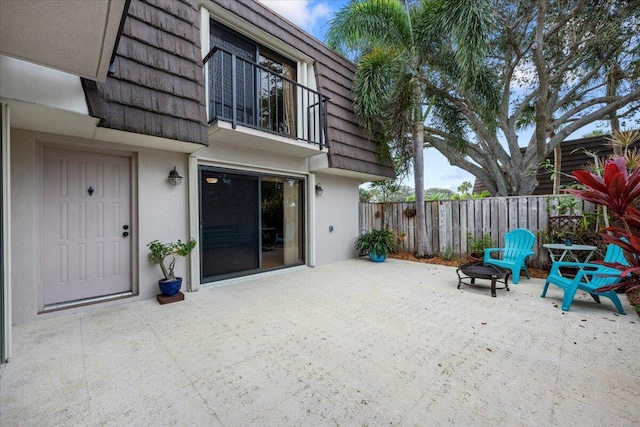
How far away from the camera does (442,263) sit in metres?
6.93

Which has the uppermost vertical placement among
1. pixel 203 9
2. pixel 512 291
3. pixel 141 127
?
pixel 203 9

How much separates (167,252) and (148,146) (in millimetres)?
1719

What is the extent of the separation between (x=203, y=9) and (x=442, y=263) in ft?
24.8

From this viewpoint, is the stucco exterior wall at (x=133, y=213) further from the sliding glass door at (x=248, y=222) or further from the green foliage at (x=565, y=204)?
the green foliage at (x=565, y=204)

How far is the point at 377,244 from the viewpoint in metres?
7.37

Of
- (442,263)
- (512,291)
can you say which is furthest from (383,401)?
(442,263)

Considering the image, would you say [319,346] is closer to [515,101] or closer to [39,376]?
[39,376]

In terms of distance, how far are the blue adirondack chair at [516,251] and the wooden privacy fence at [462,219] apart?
1.13 metres

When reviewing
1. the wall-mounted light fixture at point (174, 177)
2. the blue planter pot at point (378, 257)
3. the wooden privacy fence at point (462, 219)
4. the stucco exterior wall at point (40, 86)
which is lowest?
the blue planter pot at point (378, 257)

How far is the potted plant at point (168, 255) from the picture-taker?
4.18m

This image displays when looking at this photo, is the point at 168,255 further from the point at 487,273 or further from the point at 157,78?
the point at 487,273

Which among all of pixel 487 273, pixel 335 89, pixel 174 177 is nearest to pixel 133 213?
pixel 174 177

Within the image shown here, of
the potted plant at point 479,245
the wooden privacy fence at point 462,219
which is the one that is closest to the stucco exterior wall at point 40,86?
the wooden privacy fence at point 462,219

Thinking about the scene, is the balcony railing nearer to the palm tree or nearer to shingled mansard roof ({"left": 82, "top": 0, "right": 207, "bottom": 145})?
shingled mansard roof ({"left": 82, "top": 0, "right": 207, "bottom": 145})
